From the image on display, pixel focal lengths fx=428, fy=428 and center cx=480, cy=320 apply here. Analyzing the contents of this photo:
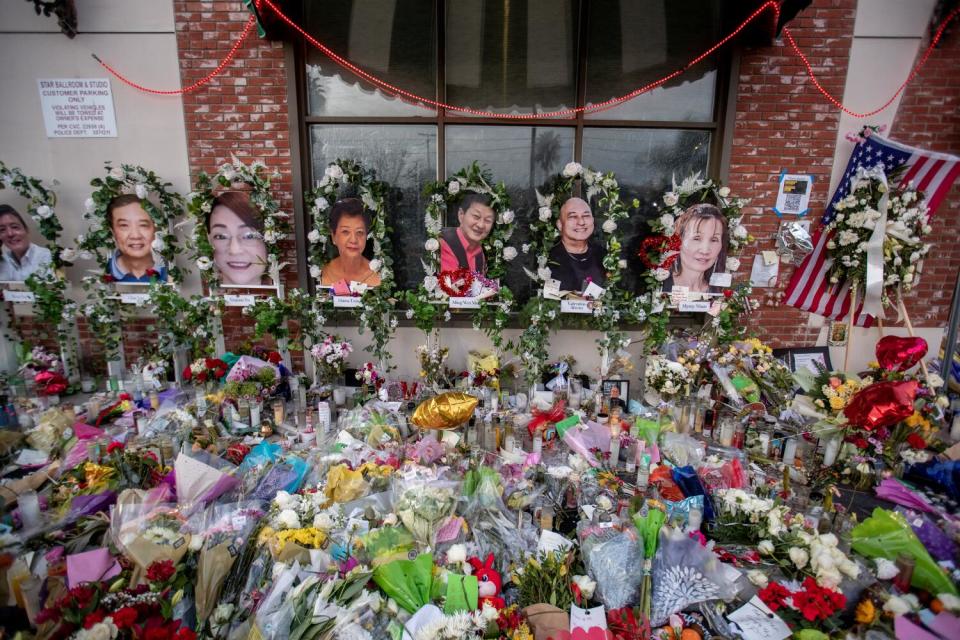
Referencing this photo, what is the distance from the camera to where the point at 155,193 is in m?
4.32

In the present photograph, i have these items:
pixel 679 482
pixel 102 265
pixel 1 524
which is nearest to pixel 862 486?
pixel 679 482

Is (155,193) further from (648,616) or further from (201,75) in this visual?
(648,616)

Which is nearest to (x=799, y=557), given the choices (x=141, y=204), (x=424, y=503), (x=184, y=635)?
Result: (x=424, y=503)

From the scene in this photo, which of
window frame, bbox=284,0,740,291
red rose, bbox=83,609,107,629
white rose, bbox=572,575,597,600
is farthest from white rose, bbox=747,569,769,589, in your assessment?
window frame, bbox=284,0,740,291

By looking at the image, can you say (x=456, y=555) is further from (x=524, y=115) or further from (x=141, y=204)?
(x=141, y=204)

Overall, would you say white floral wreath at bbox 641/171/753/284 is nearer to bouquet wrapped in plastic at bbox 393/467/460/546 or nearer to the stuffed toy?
bouquet wrapped in plastic at bbox 393/467/460/546

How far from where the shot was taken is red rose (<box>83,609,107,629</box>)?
1.67 metres

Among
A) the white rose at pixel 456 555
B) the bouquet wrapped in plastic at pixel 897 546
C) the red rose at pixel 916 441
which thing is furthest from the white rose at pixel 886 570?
the white rose at pixel 456 555

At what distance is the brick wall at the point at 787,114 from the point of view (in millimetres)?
4016

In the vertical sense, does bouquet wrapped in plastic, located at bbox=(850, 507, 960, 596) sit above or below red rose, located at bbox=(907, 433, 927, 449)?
below

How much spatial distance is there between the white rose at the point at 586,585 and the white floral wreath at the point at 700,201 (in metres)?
2.97

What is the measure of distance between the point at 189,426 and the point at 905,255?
629cm

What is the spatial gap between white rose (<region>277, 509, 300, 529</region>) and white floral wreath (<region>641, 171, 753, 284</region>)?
3.61 metres

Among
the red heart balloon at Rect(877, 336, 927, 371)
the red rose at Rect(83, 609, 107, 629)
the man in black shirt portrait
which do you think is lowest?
the red rose at Rect(83, 609, 107, 629)
